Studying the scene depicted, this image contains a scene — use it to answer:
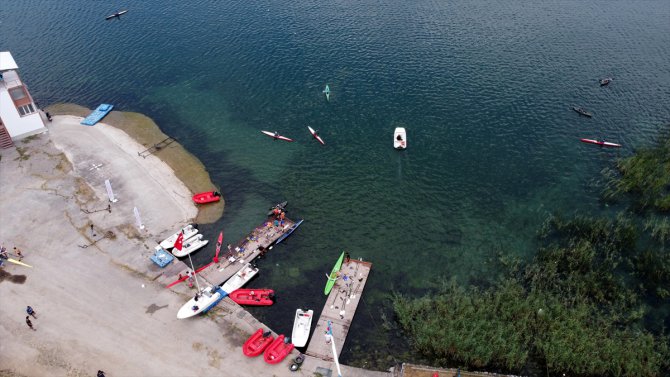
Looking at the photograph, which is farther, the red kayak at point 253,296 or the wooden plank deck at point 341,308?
the red kayak at point 253,296

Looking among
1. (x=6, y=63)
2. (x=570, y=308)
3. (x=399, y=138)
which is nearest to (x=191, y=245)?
(x=399, y=138)

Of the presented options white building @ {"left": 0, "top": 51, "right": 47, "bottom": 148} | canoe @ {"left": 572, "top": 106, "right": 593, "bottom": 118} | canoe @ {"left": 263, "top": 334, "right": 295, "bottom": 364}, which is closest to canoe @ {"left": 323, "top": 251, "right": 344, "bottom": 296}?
canoe @ {"left": 263, "top": 334, "right": 295, "bottom": 364}

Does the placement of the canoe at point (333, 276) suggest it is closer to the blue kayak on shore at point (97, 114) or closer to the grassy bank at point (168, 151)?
the grassy bank at point (168, 151)

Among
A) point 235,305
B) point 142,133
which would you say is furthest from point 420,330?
point 142,133

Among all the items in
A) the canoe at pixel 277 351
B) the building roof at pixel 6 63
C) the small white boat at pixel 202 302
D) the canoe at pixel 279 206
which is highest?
the building roof at pixel 6 63

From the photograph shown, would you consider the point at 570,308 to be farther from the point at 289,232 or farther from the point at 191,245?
the point at 191,245

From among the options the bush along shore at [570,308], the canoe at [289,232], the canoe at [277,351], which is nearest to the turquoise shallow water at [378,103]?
the canoe at [289,232]

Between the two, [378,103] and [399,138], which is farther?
[378,103]
